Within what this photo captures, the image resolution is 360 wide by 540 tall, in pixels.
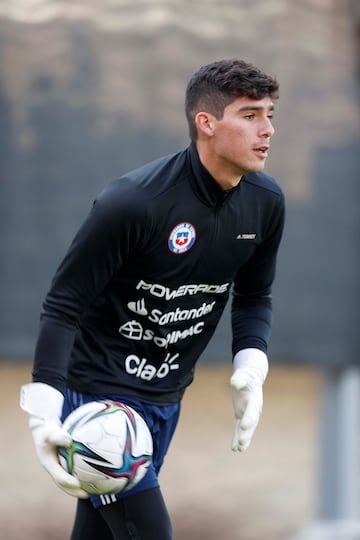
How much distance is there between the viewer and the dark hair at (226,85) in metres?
3.51

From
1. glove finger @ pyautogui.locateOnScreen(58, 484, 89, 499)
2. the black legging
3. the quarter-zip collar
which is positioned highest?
the quarter-zip collar

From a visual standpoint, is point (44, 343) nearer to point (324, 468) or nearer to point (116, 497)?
point (116, 497)

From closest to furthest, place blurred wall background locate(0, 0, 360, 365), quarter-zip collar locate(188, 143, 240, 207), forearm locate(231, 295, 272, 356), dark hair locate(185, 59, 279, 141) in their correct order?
dark hair locate(185, 59, 279, 141) < quarter-zip collar locate(188, 143, 240, 207) < forearm locate(231, 295, 272, 356) < blurred wall background locate(0, 0, 360, 365)

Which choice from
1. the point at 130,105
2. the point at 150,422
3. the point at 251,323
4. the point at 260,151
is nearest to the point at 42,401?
the point at 150,422

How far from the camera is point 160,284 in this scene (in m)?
3.64

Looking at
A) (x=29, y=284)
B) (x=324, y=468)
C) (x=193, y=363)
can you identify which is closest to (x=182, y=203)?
(x=193, y=363)

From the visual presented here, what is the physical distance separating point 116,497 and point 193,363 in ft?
1.96

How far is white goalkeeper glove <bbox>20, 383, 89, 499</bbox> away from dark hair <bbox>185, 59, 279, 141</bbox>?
109 cm

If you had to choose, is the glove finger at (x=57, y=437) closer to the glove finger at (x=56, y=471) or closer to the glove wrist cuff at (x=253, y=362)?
the glove finger at (x=56, y=471)

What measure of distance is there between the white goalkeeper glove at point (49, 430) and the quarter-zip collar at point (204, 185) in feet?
2.80

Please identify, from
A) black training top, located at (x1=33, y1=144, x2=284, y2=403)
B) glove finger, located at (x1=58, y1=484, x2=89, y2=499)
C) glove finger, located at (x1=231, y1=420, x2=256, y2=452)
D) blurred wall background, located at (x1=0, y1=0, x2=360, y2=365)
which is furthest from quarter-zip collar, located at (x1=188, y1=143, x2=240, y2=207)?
blurred wall background, located at (x1=0, y1=0, x2=360, y2=365)

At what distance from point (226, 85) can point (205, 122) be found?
0.51 feet

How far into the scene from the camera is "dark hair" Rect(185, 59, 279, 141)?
3506 mm

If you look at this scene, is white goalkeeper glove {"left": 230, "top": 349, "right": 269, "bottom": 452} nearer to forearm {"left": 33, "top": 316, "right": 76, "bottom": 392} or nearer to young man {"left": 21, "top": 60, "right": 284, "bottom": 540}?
young man {"left": 21, "top": 60, "right": 284, "bottom": 540}
